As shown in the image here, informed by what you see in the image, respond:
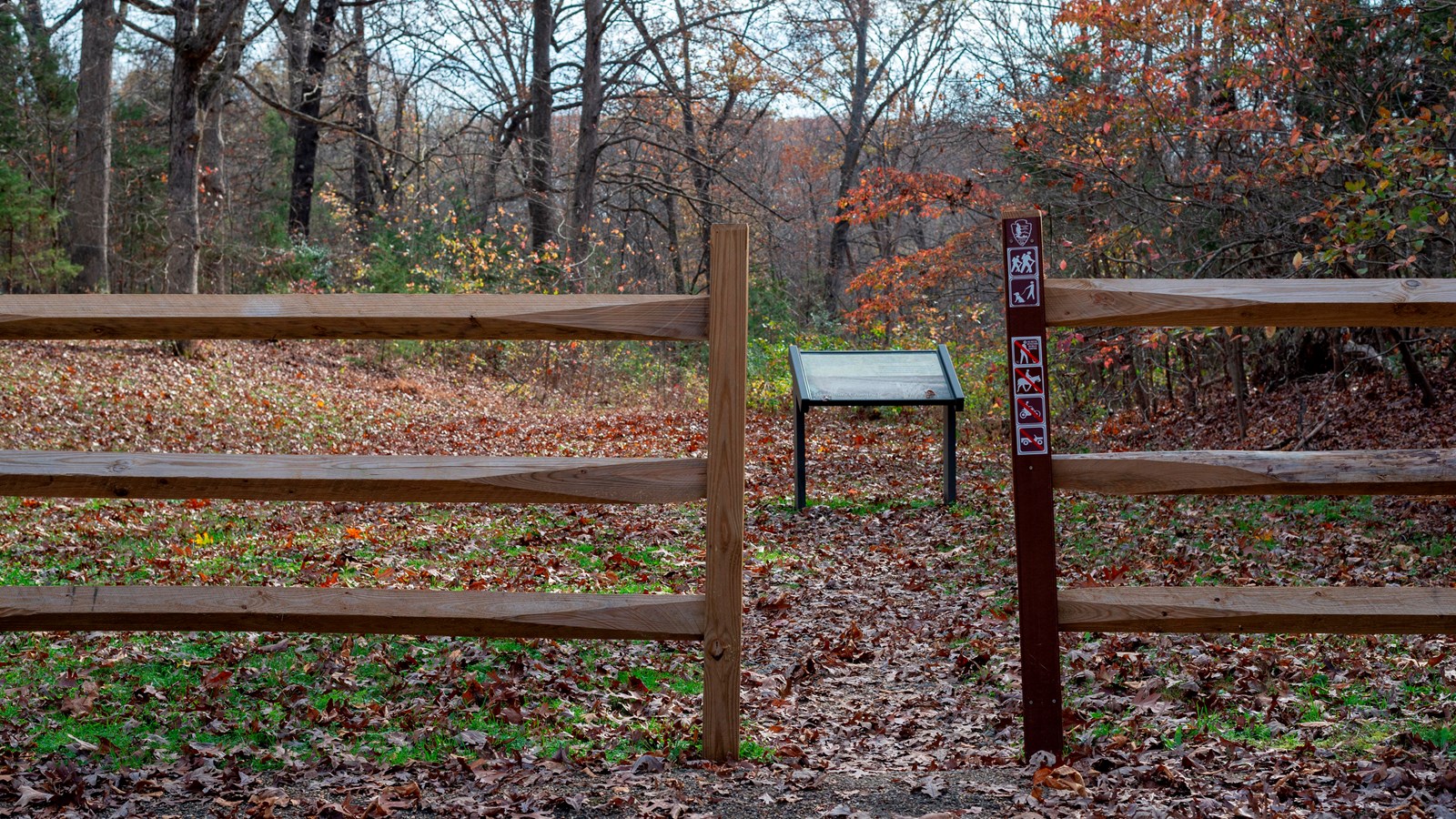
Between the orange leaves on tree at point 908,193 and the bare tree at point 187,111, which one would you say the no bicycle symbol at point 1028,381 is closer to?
the orange leaves on tree at point 908,193

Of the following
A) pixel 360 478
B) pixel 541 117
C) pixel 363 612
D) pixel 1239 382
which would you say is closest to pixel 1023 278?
pixel 360 478

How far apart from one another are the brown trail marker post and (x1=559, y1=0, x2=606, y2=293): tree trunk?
17.9 m

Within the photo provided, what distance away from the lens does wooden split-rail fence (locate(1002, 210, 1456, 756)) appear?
3211 millimetres

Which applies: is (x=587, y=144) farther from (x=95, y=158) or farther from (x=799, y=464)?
(x=799, y=464)

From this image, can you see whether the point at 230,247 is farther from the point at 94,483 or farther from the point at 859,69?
the point at 94,483

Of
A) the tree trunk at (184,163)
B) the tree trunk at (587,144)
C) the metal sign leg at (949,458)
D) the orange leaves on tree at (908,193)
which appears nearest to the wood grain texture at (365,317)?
the metal sign leg at (949,458)

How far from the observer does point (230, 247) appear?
19641 millimetres

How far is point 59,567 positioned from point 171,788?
12.0 ft

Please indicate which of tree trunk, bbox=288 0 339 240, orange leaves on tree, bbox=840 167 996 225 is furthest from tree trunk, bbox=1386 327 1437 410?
tree trunk, bbox=288 0 339 240

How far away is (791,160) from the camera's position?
30344 mm

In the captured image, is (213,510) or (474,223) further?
(474,223)

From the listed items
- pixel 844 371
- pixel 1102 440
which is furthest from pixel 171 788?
pixel 1102 440

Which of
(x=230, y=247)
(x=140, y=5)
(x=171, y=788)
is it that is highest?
(x=140, y=5)

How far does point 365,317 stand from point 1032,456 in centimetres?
215
